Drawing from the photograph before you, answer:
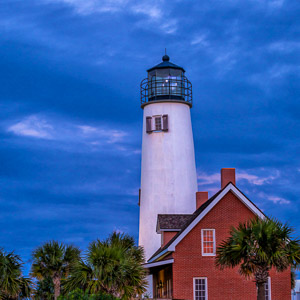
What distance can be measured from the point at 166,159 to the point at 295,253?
21.3 m

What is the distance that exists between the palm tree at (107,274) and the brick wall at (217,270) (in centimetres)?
552

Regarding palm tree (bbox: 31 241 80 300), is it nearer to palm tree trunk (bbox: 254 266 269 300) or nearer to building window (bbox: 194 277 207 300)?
building window (bbox: 194 277 207 300)

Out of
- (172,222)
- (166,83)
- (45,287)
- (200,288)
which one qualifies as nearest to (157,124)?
(166,83)

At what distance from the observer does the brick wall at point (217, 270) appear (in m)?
38.7

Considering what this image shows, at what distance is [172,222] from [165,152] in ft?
27.1

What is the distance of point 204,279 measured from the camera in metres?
39.0

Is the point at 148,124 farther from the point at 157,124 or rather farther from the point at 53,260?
the point at 53,260

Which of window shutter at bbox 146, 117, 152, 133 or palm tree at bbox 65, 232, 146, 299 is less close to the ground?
window shutter at bbox 146, 117, 152, 133

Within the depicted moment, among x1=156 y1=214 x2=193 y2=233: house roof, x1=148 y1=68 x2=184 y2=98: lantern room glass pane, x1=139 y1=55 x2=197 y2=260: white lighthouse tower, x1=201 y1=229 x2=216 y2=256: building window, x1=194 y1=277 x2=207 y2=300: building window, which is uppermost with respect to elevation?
x1=148 y1=68 x2=184 y2=98: lantern room glass pane

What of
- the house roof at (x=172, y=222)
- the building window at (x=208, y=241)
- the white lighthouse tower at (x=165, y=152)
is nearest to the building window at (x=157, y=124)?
the white lighthouse tower at (x=165, y=152)

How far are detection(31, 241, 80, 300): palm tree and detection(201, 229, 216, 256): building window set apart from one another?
9.71 m

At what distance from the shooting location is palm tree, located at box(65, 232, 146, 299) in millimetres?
32688

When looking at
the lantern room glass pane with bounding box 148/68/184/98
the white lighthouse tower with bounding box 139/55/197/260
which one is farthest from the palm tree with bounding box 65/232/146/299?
the lantern room glass pane with bounding box 148/68/184/98

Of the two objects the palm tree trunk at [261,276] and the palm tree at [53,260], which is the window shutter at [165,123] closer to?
the palm tree at [53,260]
